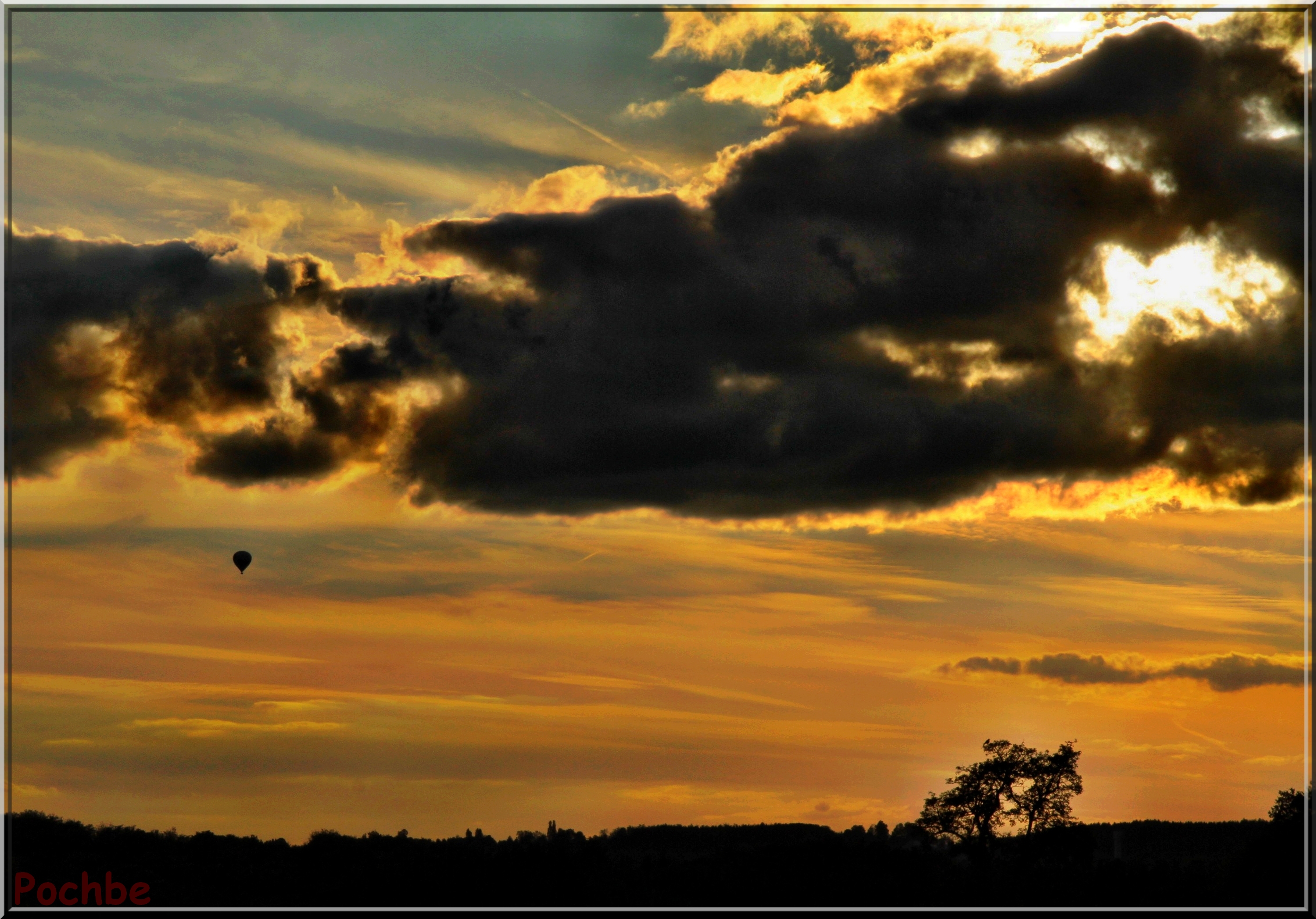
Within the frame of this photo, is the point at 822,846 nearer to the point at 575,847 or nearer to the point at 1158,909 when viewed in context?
the point at 575,847

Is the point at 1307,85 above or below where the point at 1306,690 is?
above

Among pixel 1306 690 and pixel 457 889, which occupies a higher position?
pixel 1306 690

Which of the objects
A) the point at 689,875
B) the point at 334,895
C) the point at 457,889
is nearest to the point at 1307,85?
the point at 689,875

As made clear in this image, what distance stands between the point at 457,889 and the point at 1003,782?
96848 mm

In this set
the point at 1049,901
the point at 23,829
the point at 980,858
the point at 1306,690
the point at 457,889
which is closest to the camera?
the point at 1306,690

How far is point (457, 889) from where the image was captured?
87.1 metres

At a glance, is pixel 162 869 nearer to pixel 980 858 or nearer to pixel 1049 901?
pixel 1049 901

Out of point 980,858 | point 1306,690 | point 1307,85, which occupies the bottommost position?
point 980,858

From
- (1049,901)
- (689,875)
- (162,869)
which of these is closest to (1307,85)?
(1049,901)

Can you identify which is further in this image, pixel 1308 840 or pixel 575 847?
pixel 575 847

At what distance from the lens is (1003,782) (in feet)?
527

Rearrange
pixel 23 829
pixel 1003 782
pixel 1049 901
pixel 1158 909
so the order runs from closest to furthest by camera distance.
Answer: pixel 1158 909 < pixel 1049 901 < pixel 23 829 < pixel 1003 782

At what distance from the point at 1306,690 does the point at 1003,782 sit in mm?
118843

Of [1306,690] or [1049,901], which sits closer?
[1306,690]
